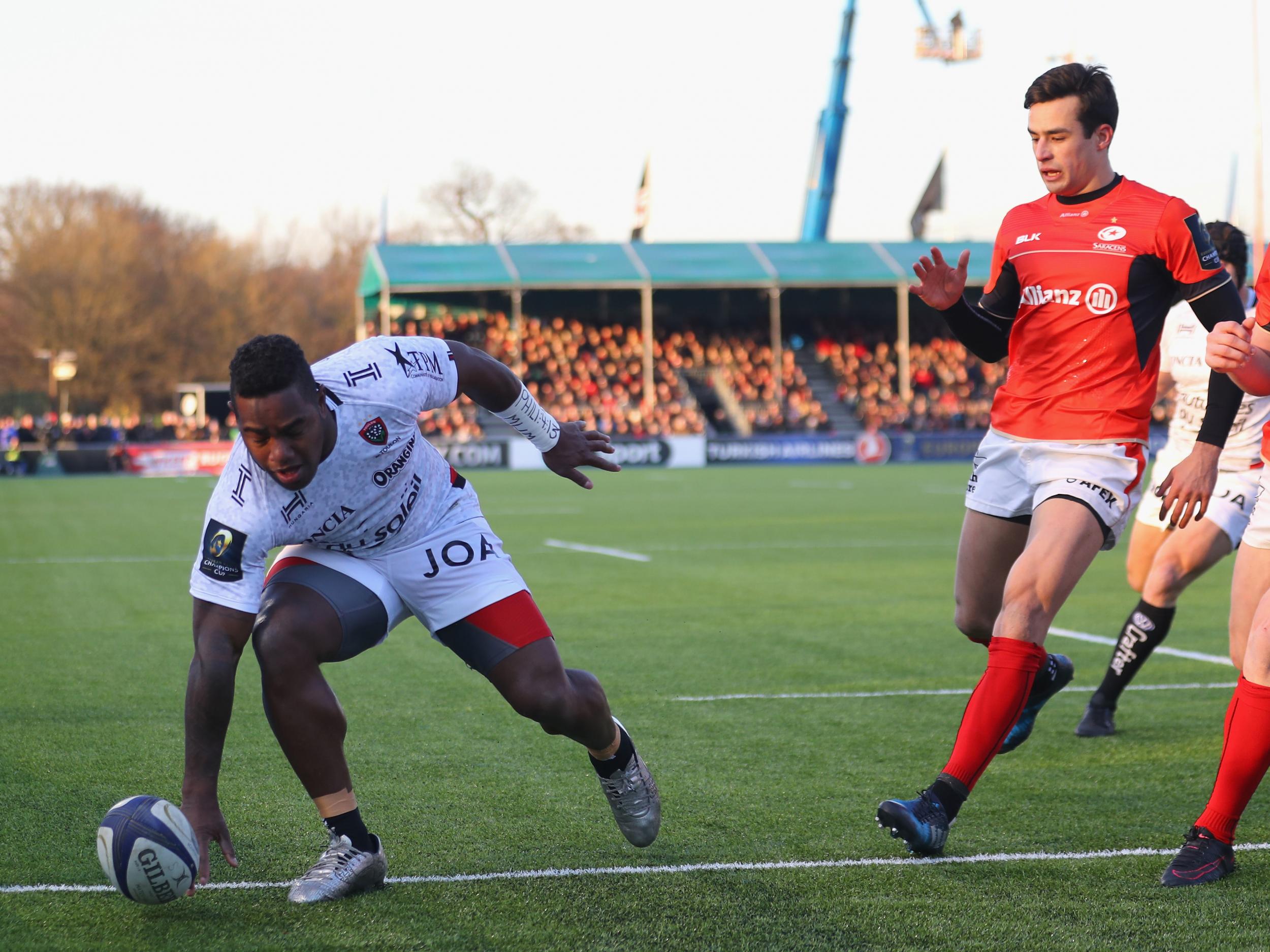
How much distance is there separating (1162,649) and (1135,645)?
2.28 metres

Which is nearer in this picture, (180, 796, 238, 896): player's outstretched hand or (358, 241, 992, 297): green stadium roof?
(180, 796, 238, 896): player's outstretched hand

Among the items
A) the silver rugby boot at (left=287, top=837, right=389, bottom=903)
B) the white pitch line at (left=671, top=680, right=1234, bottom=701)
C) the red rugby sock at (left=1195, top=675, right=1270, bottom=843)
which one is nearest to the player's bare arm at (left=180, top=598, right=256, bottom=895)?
the silver rugby boot at (left=287, top=837, right=389, bottom=903)

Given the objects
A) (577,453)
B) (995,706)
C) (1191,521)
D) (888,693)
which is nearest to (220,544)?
(577,453)

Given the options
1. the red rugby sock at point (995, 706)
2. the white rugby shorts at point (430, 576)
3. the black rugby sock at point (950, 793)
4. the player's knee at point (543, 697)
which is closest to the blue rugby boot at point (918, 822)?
the black rugby sock at point (950, 793)

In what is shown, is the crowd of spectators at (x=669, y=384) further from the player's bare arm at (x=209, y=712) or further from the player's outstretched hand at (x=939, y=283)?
the player's bare arm at (x=209, y=712)

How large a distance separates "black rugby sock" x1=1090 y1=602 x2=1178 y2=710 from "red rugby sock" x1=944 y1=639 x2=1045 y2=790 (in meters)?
1.93

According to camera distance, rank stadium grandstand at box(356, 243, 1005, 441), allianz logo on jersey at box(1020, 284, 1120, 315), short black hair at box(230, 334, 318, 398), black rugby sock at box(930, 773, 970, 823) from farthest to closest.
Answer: stadium grandstand at box(356, 243, 1005, 441)
allianz logo on jersey at box(1020, 284, 1120, 315)
black rugby sock at box(930, 773, 970, 823)
short black hair at box(230, 334, 318, 398)

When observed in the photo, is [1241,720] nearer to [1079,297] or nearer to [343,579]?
[1079,297]

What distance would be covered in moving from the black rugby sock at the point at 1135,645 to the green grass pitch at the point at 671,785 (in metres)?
0.21

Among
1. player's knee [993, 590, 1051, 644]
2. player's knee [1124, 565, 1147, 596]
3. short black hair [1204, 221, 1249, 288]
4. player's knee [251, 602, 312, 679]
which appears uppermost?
short black hair [1204, 221, 1249, 288]

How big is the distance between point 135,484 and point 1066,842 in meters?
28.7

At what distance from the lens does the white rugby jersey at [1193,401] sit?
6.27m

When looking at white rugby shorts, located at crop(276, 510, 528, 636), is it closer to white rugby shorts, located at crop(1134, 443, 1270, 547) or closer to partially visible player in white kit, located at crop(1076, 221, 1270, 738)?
partially visible player in white kit, located at crop(1076, 221, 1270, 738)

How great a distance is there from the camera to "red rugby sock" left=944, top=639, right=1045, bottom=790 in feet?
13.9
